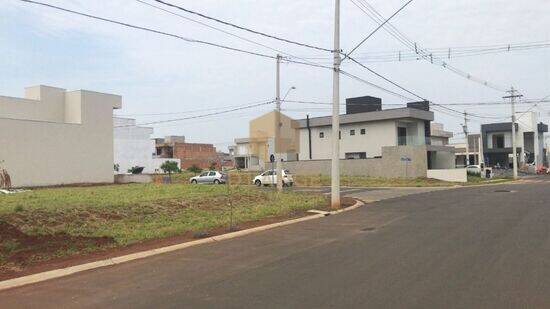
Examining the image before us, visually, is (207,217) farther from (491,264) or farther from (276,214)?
(491,264)

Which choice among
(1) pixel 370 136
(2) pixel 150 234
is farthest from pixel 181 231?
(1) pixel 370 136

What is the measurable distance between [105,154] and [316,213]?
101ft

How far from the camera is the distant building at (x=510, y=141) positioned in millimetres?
92812

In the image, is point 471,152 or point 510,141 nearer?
point 510,141

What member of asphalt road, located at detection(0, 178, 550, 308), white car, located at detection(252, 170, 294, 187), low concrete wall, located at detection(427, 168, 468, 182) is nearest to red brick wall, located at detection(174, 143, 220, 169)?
white car, located at detection(252, 170, 294, 187)

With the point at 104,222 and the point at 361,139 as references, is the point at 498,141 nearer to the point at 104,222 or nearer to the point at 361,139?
the point at 361,139

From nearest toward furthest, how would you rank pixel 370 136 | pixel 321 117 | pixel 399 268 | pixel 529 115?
pixel 399 268, pixel 370 136, pixel 321 117, pixel 529 115

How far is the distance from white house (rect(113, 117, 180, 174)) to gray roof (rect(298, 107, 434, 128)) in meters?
37.0

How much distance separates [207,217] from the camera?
18.4 meters

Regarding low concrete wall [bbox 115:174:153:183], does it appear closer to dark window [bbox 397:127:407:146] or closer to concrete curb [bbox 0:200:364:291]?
dark window [bbox 397:127:407:146]

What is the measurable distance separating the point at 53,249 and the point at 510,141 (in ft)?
311

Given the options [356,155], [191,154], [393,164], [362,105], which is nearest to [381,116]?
[356,155]

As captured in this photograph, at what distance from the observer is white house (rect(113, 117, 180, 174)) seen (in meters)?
89.7

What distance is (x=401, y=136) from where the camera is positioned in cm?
6209
